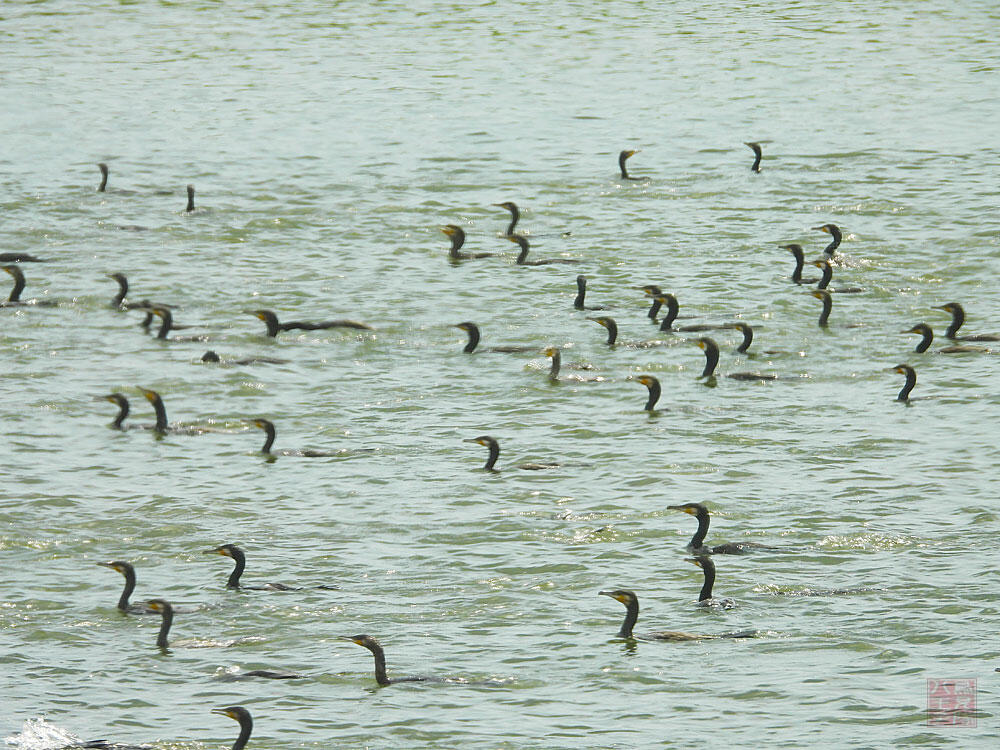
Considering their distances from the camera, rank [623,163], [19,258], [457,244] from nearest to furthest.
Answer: [19,258]
[457,244]
[623,163]

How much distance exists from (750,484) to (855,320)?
808cm

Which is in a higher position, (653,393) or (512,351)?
(653,393)

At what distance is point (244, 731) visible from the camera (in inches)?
758

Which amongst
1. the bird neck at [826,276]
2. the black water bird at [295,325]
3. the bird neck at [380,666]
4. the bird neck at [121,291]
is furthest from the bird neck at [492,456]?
the bird neck at [121,291]

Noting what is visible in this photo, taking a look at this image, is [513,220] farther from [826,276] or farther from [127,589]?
[127,589]

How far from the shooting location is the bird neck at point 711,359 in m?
31.3

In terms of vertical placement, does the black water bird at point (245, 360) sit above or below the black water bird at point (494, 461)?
below

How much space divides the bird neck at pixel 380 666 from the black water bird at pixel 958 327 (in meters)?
15.3

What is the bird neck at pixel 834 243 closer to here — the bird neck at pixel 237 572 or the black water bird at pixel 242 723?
the bird neck at pixel 237 572

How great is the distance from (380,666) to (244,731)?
2040 millimetres

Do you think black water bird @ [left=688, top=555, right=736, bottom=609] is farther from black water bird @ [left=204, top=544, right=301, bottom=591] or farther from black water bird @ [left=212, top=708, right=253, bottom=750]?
black water bird @ [left=212, top=708, right=253, bottom=750]

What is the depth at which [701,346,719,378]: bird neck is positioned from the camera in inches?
1232

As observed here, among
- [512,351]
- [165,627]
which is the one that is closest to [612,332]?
[512,351]

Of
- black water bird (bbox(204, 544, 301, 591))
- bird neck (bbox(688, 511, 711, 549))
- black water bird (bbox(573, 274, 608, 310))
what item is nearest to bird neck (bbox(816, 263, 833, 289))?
black water bird (bbox(573, 274, 608, 310))
